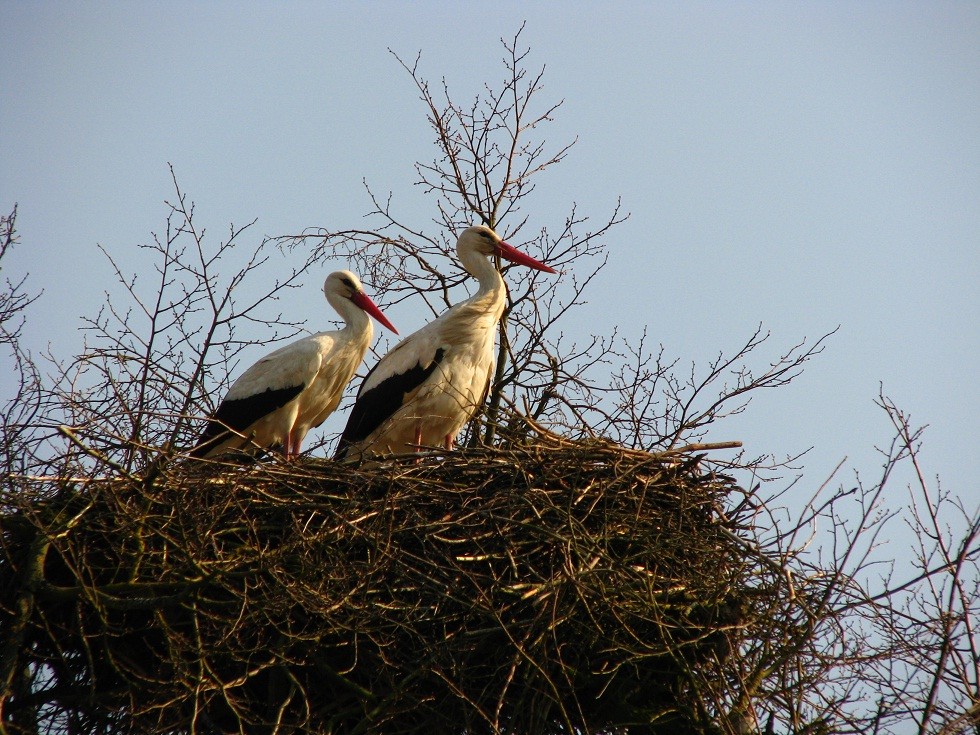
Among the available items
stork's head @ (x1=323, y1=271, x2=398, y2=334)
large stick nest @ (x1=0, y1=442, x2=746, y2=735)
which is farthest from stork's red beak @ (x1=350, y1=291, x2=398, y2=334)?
large stick nest @ (x1=0, y1=442, x2=746, y2=735)

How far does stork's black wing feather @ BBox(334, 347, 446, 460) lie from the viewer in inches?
301

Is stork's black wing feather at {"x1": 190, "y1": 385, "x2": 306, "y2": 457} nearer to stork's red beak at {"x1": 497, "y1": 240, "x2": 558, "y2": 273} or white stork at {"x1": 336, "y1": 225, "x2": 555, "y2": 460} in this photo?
white stork at {"x1": 336, "y1": 225, "x2": 555, "y2": 460}

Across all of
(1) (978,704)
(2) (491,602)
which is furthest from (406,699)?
(1) (978,704)

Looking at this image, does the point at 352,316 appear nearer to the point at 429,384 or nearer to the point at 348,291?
the point at 348,291

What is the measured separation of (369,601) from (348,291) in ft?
11.3

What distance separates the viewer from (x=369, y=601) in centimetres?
548

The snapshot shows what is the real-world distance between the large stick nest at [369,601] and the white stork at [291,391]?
1.82 m

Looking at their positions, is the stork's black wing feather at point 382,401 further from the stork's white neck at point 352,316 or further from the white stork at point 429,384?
the stork's white neck at point 352,316

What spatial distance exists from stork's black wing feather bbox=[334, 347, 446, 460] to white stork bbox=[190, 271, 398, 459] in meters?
0.36

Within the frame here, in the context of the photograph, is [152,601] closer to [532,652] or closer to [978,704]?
[532,652]

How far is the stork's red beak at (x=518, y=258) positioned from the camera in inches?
328

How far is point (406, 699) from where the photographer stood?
5414 mm

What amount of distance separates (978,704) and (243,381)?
15.5 feet

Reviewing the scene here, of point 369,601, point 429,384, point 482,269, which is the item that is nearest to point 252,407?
point 429,384
